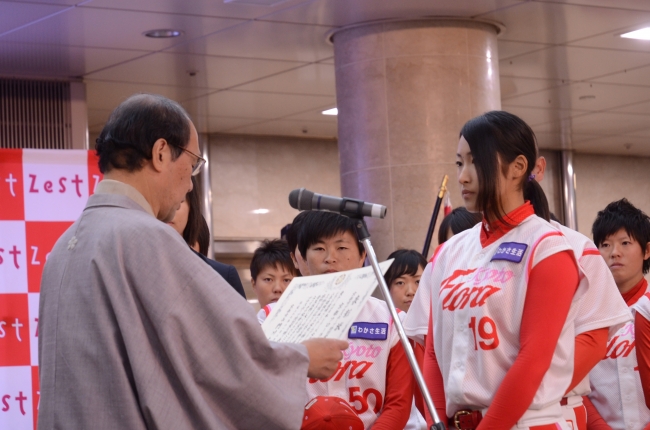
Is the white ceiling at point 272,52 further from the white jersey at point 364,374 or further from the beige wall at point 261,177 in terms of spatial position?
the white jersey at point 364,374

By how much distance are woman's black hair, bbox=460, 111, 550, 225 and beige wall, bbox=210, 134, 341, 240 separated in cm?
879

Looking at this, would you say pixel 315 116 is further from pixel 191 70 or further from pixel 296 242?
pixel 296 242

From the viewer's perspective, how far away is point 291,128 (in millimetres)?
11219

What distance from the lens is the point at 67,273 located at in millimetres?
2018

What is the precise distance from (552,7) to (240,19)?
2.09 m

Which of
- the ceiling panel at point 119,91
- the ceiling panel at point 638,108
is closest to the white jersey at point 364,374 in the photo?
the ceiling panel at point 119,91

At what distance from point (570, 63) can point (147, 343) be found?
710 cm

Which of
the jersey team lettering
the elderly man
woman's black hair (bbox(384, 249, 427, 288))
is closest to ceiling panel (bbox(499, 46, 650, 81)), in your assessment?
woman's black hair (bbox(384, 249, 427, 288))

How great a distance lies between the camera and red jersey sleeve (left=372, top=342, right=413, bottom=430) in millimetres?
2984

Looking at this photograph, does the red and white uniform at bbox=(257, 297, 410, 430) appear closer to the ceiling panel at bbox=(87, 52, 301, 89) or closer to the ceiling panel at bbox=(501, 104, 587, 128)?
the ceiling panel at bbox=(87, 52, 301, 89)

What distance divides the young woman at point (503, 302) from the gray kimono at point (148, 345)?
1.92 ft

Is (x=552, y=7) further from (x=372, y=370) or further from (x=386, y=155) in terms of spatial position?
(x=372, y=370)

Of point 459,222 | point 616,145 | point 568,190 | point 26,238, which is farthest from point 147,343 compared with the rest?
point 616,145

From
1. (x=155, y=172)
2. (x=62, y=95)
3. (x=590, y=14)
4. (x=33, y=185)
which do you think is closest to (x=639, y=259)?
(x=155, y=172)
